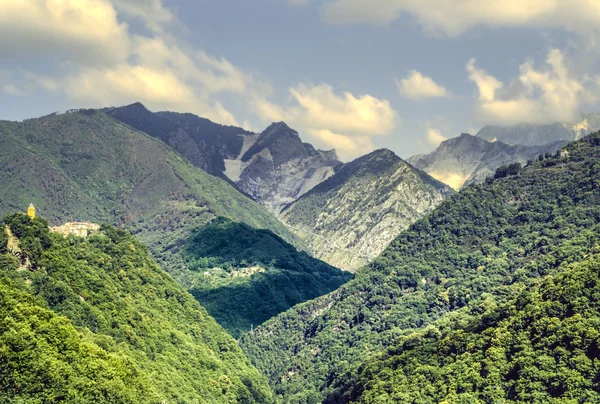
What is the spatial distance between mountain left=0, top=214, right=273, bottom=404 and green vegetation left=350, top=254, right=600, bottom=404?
45.2 m

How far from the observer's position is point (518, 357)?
14338 cm

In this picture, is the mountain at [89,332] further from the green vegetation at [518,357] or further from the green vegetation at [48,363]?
the green vegetation at [518,357]

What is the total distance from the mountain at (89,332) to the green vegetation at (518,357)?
148ft

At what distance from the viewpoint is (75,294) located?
139875mm

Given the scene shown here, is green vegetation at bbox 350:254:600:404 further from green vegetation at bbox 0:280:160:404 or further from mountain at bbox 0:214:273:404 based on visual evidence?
green vegetation at bbox 0:280:160:404

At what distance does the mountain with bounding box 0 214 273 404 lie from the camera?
318ft

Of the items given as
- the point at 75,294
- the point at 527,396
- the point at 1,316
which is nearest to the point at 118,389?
the point at 1,316

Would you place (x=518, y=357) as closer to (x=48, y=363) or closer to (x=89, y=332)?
(x=89, y=332)

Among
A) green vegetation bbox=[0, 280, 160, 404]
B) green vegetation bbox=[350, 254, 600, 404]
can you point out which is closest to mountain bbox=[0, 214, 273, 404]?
green vegetation bbox=[0, 280, 160, 404]

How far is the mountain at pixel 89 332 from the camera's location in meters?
96.8

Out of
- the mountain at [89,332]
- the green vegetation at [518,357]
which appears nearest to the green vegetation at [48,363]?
the mountain at [89,332]

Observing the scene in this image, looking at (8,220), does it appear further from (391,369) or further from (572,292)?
(572,292)

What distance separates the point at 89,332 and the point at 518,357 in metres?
85.7

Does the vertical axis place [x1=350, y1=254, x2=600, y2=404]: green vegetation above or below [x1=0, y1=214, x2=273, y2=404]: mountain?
below
